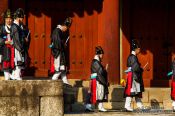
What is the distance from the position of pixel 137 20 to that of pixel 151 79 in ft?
6.31

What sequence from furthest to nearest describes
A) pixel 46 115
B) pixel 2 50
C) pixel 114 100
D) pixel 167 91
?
pixel 167 91 → pixel 114 100 → pixel 2 50 → pixel 46 115

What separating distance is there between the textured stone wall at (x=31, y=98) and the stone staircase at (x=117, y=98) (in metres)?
1.23

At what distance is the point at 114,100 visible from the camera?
52.6 ft

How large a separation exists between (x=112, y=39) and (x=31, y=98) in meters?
3.96

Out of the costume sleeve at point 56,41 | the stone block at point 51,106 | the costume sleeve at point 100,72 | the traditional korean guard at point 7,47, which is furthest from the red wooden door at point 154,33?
the stone block at point 51,106

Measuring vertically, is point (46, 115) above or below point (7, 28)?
below

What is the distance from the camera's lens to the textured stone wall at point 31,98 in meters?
13.5

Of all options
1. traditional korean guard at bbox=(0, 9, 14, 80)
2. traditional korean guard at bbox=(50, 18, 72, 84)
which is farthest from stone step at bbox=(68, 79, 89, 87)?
traditional korean guard at bbox=(0, 9, 14, 80)

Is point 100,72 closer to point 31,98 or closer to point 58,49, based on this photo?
point 58,49

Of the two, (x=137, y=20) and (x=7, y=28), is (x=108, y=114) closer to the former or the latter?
(x=7, y=28)

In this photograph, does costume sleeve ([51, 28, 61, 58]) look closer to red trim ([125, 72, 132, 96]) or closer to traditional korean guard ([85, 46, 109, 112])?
traditional korean guard ([85, 46, 109, 112])

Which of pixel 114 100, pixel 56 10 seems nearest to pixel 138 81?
pixel 114 100

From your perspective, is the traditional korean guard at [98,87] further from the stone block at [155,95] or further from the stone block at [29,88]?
the stone block at [155,95]

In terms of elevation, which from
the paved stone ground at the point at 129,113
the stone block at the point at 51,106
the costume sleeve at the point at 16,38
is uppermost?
the costume sleeve at the point at 16,38
